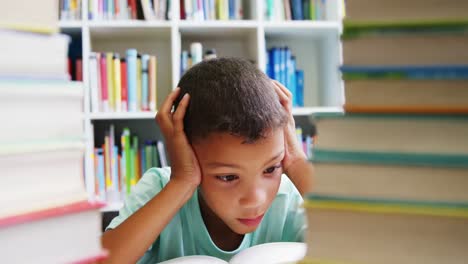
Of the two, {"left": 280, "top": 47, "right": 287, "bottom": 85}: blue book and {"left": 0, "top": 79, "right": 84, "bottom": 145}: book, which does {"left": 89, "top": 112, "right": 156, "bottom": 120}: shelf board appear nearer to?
Answer: {"left": 280, "top": 47, "right": 287, "bottom": 85}: blue book

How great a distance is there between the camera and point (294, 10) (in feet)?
7.63

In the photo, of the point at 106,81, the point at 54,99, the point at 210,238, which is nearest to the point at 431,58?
the point at 54,99

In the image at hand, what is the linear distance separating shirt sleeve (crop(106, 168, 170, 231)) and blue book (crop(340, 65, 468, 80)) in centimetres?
77

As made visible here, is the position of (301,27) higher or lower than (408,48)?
higher

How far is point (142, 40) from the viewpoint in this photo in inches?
95.8

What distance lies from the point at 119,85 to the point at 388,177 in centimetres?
195

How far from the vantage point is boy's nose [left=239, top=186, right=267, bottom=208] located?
0.88 meters

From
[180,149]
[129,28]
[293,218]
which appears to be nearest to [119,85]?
[129,28]

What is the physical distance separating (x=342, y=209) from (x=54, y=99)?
0.19 metres

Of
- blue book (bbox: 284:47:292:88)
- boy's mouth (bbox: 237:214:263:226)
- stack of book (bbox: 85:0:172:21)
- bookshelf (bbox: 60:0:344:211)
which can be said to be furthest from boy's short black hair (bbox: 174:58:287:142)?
blue book (bbox: 284:47:292:88)

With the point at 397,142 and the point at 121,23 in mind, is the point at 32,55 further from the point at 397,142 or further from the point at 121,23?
the point at 121,23

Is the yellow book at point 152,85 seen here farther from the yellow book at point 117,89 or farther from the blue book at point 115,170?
the blue book at point 115,170

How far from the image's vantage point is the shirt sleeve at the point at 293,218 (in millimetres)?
1093

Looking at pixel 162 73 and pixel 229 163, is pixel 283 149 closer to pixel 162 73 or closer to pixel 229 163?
pixel 229 163
